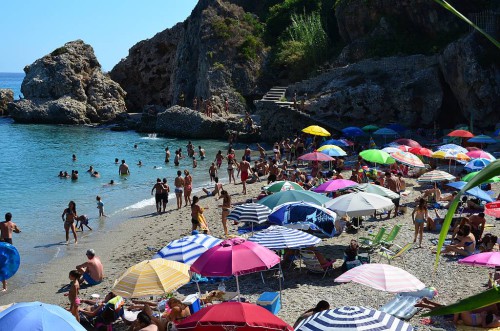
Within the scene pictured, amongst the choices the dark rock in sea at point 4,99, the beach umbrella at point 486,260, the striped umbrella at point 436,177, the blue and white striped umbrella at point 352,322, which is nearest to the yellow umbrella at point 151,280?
the blue and white striped umbrella at point 352,322

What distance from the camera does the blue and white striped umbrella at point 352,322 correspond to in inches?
259

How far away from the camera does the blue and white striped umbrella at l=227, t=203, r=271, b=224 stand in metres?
13.2

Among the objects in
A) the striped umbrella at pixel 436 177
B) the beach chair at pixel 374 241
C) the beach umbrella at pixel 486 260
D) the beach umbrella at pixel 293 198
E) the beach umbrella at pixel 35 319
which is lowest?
the beach chair at pixel 374 241

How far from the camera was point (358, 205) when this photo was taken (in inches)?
507

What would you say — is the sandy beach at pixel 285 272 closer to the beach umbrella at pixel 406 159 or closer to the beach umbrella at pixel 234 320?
the beach umbrella at pixel 406 159

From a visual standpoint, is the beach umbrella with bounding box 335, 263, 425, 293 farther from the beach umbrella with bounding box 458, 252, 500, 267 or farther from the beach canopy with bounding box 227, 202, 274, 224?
the beach canopy with bounding box 227, 202, 274, 224

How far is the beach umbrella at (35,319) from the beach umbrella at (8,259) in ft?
17.8

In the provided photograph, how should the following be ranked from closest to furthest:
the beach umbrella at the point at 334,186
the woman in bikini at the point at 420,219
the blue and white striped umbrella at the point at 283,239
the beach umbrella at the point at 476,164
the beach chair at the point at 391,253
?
the blue and white striped umbrella at the point at 283,239
the beach chair at the point at 391,253
the woman in bikini at the point at 420,219
the beach umbrella at the point at 334,186
the beach umbrella at the point at 476,164

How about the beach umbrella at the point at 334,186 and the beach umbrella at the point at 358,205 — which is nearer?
the beach umbrella at the point at 358,205

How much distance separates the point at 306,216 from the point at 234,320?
244 inches

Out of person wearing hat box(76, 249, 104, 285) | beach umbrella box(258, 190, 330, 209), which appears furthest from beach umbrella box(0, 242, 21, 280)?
beach umbrella box(258, 190, 330, 209)

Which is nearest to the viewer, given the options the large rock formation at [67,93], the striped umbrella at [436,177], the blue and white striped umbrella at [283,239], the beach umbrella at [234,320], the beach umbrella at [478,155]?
the beach umbrella at [234,320]

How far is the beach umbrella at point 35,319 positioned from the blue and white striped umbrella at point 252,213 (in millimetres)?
6477

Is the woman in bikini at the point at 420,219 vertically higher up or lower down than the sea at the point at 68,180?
higher up
